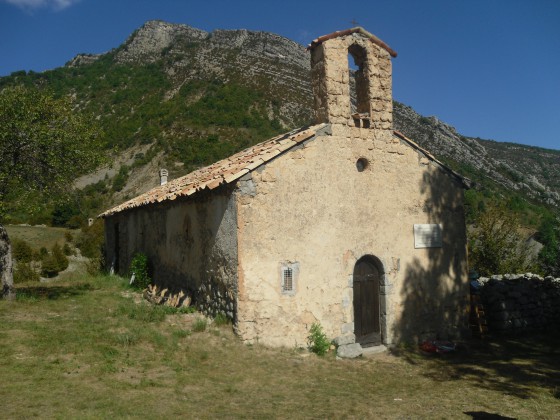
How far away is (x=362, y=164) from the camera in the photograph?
1011 cm

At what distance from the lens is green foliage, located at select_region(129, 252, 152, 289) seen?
1416cm

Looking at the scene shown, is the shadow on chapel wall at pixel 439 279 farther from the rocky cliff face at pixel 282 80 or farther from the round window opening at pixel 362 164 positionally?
the rocky cliff face at pixel 282 80

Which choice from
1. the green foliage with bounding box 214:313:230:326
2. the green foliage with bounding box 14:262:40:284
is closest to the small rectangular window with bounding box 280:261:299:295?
the green foliage with bounding box 214:313:230:326

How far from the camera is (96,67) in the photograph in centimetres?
6719

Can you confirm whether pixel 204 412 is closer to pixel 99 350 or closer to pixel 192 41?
pixel 99 350

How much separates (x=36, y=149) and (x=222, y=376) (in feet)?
28.1

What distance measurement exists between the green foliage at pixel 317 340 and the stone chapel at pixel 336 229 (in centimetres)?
12

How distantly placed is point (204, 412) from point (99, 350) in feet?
10.6

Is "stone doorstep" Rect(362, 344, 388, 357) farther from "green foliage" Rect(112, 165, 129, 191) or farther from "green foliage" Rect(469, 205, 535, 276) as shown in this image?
"green foliage" Rect(112, 165, 129, 191)

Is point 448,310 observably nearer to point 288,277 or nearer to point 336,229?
point 336,229

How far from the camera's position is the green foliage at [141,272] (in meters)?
14.2

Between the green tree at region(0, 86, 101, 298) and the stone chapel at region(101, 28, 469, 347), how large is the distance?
11.3 feet

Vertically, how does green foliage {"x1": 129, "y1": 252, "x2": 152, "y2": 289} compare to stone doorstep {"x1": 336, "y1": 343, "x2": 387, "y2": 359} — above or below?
above

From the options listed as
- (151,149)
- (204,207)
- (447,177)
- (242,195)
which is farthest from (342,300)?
(151,149)
